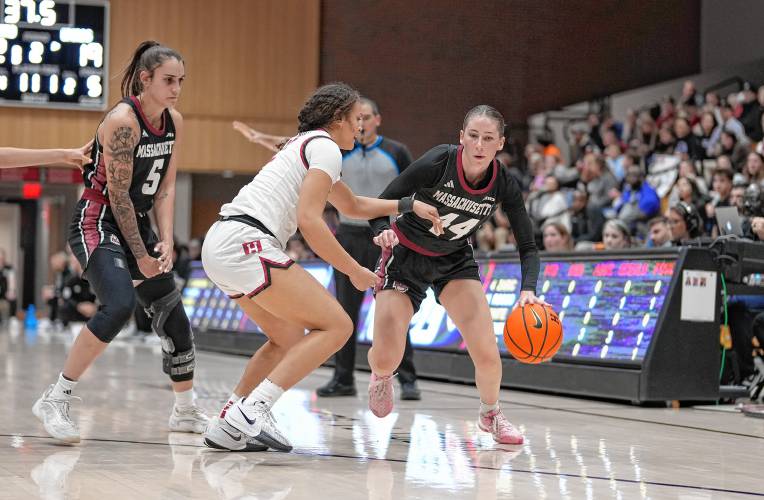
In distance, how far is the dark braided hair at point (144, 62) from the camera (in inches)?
214

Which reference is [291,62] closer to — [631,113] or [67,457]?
[631,113]

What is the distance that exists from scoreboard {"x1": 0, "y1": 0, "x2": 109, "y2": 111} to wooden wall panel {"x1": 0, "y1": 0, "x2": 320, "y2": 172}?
1992 millimetres

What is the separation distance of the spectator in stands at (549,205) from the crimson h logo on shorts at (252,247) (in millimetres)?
9109

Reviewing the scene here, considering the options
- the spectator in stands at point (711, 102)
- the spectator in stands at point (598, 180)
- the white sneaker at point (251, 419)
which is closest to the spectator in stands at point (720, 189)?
the spectator in stands at point (598, 180)

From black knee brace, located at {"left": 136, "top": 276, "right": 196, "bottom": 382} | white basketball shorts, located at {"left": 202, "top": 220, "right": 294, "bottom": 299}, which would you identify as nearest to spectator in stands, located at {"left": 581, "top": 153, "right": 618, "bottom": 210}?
black knee brace, located at {"left": 136, "top": 276, "right": 196, "bottom": 382}

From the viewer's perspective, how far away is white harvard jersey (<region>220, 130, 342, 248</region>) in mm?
4727

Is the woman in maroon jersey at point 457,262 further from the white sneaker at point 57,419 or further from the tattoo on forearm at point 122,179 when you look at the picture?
the white sneaker at point 57,419

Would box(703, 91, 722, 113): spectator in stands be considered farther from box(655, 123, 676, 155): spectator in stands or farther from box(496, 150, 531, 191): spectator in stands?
box(496, 150, 531, 191): spectator in stands

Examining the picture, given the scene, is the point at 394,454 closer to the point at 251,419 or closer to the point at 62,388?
the point at 251,419

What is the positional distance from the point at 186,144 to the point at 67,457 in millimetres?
16737

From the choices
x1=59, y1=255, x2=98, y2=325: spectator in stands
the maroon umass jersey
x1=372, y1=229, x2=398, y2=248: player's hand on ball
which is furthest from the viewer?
x1=59, y1=255, x2=98, y2=325: spectator in stands

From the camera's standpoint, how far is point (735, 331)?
8.27 metres

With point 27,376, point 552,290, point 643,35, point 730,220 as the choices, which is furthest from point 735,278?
point 643,35

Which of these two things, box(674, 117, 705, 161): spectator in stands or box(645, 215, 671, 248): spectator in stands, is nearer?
box(645, 215, 671, 248): spectator in stands
